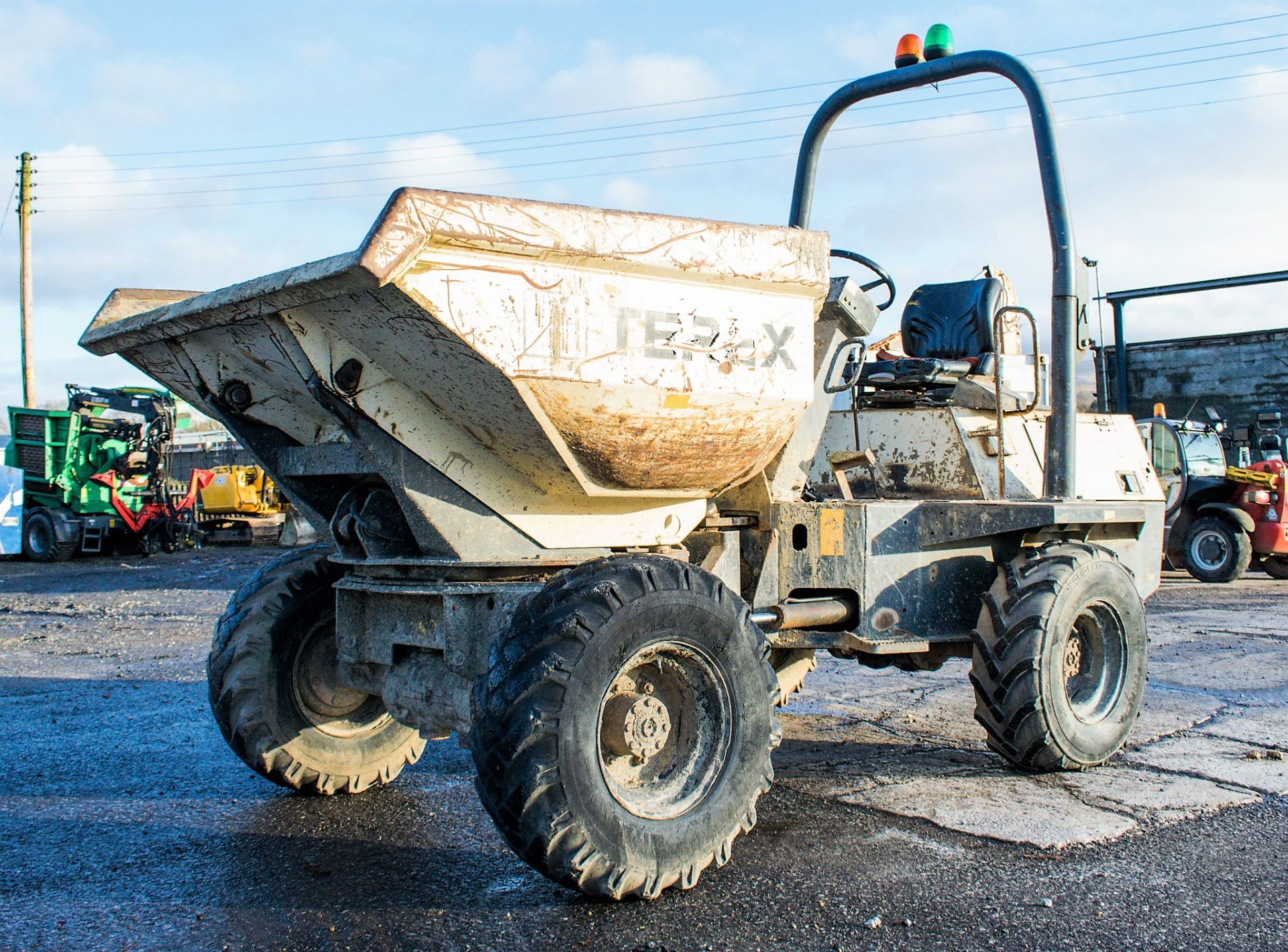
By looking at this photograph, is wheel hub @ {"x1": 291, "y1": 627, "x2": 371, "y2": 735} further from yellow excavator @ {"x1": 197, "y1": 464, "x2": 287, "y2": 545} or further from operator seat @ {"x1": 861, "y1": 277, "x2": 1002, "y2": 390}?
yellow excavator @ {"x1": 197, "y1": 464, "x2": 287, "y2": 545}

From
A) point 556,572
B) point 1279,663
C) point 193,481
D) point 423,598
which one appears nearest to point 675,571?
point 556,572

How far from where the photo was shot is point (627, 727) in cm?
350

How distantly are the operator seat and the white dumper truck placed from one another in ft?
0.16

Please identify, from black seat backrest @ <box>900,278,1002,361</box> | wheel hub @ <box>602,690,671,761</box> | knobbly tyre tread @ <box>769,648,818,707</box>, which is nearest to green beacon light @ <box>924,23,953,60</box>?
black seat backrest @ <box>900,278,1002,361</box>

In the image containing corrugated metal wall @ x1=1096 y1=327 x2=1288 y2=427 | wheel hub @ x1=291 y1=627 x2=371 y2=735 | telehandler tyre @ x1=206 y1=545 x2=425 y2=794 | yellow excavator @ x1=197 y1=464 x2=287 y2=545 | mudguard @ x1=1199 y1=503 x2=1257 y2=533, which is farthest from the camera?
corrugated metal wall @ x1=1096 y1=327 x2=1288 y2=427

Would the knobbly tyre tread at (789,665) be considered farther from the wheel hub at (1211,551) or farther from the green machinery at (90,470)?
the green machinery at (90,470)

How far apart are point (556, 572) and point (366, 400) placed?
2.95ft

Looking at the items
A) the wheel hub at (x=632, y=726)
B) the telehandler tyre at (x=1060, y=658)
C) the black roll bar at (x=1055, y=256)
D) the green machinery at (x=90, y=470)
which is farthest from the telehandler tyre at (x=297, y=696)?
the green machinery at (x=90, y=470)

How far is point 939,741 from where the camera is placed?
5.43 meters

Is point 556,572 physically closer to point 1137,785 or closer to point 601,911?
point 601,911

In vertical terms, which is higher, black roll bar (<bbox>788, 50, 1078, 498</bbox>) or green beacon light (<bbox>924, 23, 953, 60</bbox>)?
green beacon light (<bbox>924, 23, 953, 60</bbox>)

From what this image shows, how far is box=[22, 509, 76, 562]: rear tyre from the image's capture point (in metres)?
18.1

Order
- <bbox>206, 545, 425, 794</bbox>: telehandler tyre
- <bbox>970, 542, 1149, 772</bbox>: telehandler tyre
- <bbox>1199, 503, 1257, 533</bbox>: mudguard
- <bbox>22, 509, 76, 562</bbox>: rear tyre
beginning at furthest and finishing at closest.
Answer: <bbox>22, 509, 76, 562</bbox>: rear tyre → <bbox>1199, 503, 1257, 533</bbox>: mudguard → <bbox>970, 542, 1149, 772</bbox>: telehandler tyre → <bbox>206, 545, 425, 794</bbox>: telehandler tyre

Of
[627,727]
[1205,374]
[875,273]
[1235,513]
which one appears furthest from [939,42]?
[1205,374]
